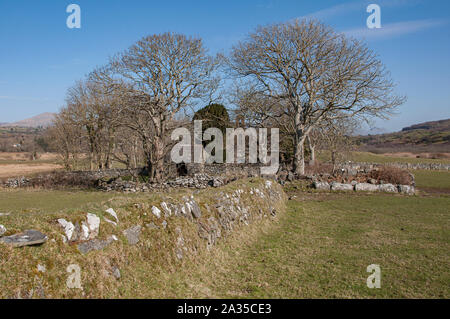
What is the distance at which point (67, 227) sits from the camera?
4398 mm

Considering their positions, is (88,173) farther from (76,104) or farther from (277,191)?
(277,191)

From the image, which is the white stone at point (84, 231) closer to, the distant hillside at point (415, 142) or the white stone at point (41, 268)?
the white stone at point (41, 268)

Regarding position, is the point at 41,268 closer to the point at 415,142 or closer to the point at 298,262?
the point at 298,262

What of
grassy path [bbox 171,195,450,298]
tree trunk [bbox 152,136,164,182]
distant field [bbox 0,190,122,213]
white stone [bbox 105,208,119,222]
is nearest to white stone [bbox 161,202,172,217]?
white stone [bbox 105,208,119,222]

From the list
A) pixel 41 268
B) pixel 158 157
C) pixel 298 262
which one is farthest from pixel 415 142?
pixel 41 268

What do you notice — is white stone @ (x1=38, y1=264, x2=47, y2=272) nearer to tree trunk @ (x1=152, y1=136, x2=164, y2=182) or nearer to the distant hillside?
tree trunk @ (x1=152, y1=136, x2=164, y2=182)

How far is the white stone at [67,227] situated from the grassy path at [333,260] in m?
1.78

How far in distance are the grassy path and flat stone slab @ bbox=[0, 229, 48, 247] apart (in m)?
2.09

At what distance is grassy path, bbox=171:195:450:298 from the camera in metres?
5.32

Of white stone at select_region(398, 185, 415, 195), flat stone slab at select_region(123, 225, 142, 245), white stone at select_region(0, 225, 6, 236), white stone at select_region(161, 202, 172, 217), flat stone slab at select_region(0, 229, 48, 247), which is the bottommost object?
white stone at select_region(398, 185, 415, 195)

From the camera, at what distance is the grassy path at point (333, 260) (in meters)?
5.32

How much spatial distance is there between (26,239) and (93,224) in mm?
1011

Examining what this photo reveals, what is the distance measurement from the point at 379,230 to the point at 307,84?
50.1 feet
